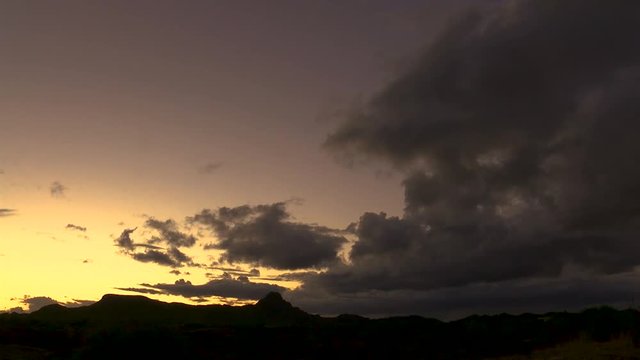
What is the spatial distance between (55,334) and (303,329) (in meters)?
20.1

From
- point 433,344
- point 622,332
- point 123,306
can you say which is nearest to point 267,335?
point 433,344

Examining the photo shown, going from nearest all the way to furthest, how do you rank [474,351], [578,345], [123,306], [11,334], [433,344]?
[578,345]
[474,351]
[433,344]
[11,334]
[123,306]

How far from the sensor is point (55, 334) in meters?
48.5

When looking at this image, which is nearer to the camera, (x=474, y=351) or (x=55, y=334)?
(x=474, y=351)

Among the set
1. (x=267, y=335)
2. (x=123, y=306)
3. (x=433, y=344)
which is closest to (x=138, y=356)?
(x=267, y=335)

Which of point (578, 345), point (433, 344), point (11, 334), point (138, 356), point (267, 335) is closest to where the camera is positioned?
point (138, 356)

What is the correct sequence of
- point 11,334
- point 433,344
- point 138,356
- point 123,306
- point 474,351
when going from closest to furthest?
point 138,356 → point 474,351 → point 433,344 → point 11,334 → point 123,306

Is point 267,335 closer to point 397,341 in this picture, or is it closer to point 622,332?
point 397,341

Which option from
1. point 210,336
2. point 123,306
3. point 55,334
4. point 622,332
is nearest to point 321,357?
point 210,336

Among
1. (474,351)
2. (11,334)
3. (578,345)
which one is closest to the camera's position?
(578,345)

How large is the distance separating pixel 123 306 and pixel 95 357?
5330 inches

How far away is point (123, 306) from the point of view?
154 m

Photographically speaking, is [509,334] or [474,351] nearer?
[474,351]

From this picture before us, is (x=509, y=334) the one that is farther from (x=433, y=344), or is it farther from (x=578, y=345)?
(x=578, y=345)
